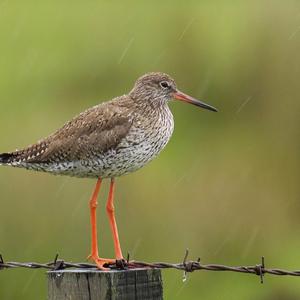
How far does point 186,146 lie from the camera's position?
43.9 ft

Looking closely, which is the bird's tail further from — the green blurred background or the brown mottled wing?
the green blurred background

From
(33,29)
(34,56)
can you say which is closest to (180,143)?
(34,56)

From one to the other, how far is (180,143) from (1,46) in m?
5.87

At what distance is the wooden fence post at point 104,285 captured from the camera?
456cm

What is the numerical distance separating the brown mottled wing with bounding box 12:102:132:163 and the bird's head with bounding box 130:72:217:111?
0.47 metres

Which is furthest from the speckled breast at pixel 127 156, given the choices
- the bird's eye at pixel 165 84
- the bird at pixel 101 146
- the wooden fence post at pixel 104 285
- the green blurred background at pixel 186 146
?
the green blurred background at pixel 186 146

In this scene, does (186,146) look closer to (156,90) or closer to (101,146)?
(156,90)

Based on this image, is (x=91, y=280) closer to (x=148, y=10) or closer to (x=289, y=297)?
(x=289, y=297)

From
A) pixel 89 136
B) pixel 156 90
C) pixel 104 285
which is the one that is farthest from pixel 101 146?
pixel 104 285

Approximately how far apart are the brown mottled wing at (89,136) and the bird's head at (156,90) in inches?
18.4

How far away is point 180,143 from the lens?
13555mm

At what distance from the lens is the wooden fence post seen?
4.56 m

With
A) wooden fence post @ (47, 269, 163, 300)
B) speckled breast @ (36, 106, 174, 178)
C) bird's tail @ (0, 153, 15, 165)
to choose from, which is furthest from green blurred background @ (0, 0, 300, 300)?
wooden fence post @ (47, 269, 163, 300)

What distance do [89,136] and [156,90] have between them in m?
0.88
